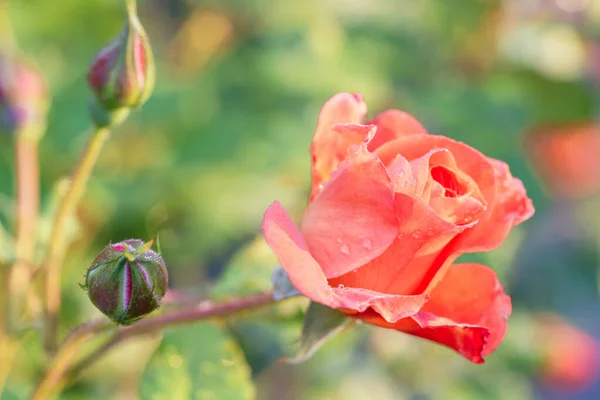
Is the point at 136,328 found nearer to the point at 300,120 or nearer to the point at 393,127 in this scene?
the point at 393,127

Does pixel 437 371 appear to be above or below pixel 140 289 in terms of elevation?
below

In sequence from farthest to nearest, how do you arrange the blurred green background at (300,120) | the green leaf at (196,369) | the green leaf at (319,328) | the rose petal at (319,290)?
1. the blurred green background at (300,120)
2. the green leaf at (196,369)
3. the green leaf at (319,328)
4. the rose petal at (319,290)

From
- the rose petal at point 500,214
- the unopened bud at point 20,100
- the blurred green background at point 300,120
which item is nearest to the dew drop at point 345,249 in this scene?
the rose petal at point 500,214

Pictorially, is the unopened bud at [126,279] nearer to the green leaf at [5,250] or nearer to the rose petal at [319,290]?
the rose petal at [319,290]

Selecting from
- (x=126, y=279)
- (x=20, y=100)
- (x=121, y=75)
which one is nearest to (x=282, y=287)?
(x=126, y=279)

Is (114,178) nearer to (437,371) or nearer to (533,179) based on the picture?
(437,371)

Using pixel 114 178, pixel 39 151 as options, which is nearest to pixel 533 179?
pixel 114 178

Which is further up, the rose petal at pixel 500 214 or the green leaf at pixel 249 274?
the rose petal at pixel 500 214

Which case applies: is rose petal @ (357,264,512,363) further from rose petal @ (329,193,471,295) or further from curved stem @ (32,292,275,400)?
curved stem @ (32,292,275,400)
